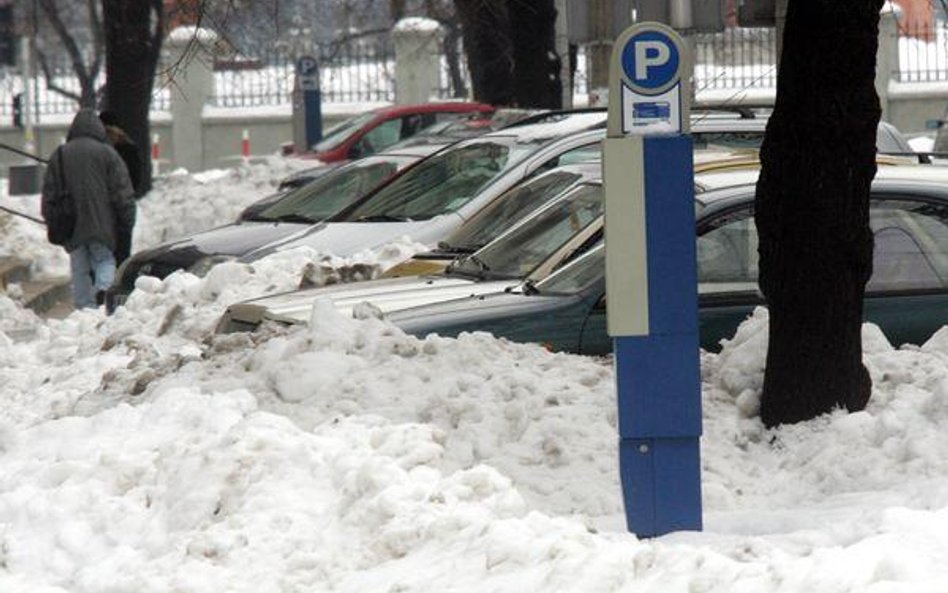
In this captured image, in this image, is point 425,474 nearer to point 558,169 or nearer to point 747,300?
point 747,300

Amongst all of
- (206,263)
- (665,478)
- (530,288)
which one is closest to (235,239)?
(206,263)

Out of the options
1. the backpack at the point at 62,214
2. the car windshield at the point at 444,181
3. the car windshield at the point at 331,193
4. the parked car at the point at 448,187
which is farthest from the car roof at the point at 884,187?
the backpack at the point at 62,214

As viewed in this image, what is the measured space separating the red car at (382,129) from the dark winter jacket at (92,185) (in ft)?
35.2

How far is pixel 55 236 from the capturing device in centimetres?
1642

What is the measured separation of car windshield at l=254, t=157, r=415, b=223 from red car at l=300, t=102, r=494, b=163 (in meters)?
10.7

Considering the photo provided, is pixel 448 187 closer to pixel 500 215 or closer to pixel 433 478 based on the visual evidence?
pixel 500 215

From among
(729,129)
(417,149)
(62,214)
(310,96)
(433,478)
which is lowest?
(433,478)

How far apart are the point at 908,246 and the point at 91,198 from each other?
8.55 m

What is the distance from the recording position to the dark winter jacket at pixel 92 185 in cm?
1633

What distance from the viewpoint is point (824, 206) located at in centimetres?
757

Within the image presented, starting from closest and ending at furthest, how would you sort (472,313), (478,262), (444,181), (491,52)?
(472,313) < (478,262) < (444,181) < (491,52)

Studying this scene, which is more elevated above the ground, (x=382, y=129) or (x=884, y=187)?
(x=884, y=187)

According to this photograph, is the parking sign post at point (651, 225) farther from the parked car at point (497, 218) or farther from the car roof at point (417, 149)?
the car roof at point (417, 149)

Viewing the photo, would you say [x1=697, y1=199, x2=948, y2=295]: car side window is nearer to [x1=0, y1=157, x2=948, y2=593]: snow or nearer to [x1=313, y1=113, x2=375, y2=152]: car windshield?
[x1=0, y1=157, x2=948, y2=593]: snow
